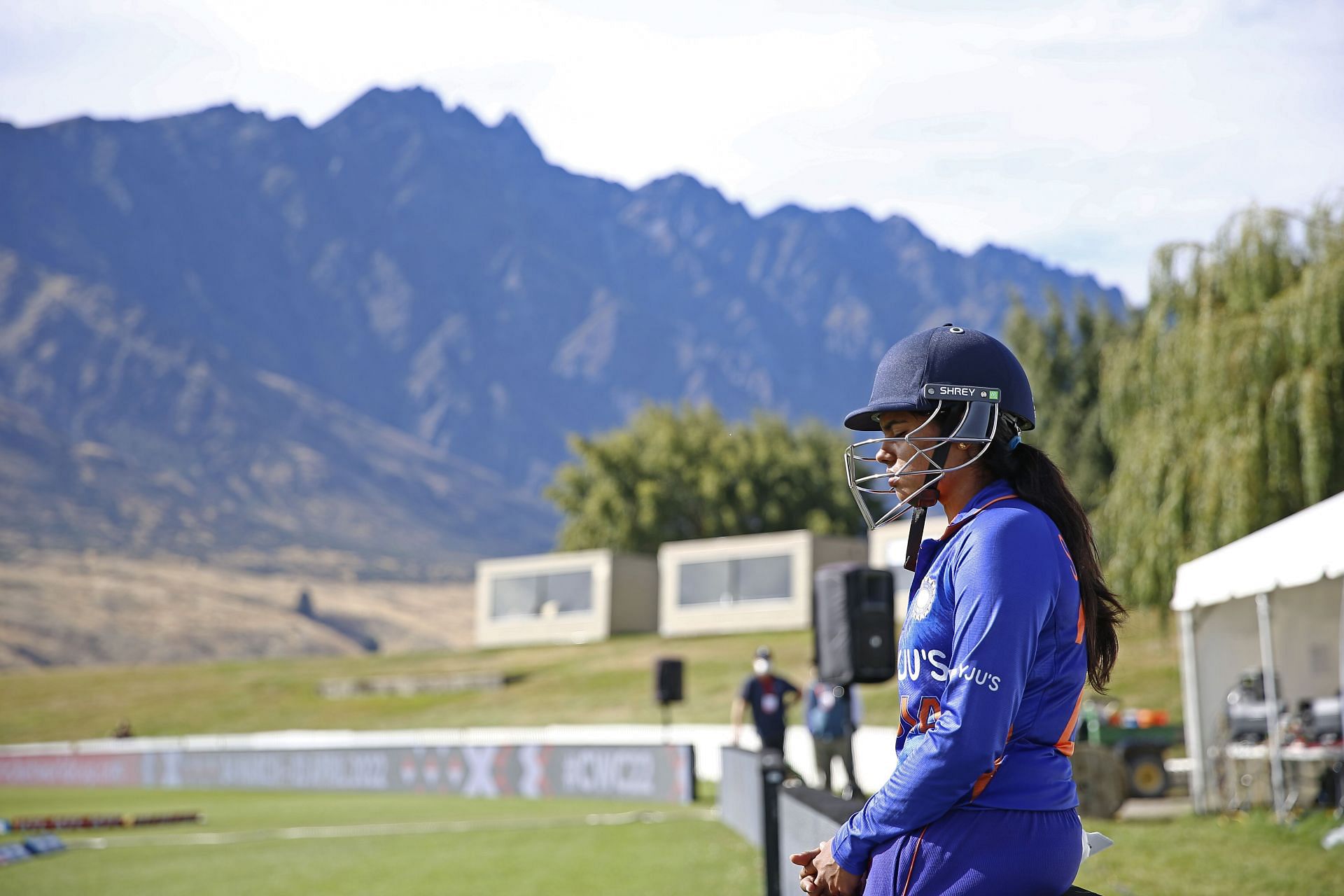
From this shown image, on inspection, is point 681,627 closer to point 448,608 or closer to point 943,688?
point 943,688

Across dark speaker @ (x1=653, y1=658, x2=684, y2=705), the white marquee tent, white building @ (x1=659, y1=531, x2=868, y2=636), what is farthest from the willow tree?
white building @ (x1=659, y1=531, x2=868, y2=636)

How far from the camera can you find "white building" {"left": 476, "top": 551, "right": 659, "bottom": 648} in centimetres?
6081

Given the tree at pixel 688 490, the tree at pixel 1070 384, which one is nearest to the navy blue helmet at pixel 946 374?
the tree at pixel 1070 384

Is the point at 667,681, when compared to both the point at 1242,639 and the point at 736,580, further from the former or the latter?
the point at 736,580

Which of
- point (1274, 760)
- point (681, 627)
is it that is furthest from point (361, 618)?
point (1274, 760)

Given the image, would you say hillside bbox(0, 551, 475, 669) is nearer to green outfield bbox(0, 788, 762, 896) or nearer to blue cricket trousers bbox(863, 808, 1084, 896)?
green outfield bbox(0, 788, 762, 896)

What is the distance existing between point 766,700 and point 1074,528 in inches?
575

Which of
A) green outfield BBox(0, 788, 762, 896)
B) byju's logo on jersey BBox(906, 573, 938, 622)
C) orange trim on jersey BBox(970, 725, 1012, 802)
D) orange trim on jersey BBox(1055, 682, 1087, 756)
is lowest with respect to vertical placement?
green outfield BBox(0, 788, 762, 896)

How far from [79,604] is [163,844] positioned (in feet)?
411

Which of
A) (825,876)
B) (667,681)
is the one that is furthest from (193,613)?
(825,876)

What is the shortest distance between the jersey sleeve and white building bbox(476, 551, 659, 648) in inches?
2279

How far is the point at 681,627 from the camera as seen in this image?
57.3 m

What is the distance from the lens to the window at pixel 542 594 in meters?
61.4

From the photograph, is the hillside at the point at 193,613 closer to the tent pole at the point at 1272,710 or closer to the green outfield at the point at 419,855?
the green outfield at the point at 419,855
